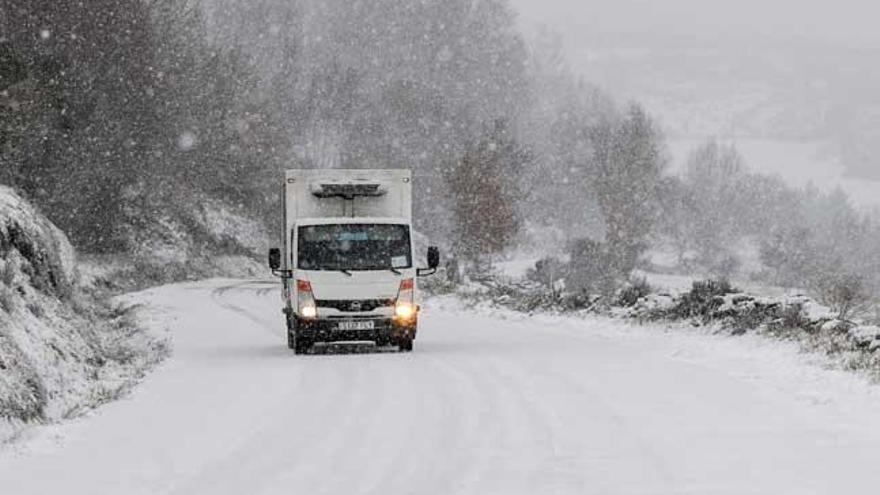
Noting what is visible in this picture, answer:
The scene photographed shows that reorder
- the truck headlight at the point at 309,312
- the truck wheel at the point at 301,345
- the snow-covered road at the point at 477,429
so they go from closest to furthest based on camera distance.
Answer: the snow-covered road at the point at 477,429
the truck headlight at the point at 309,312
the truck wheel at the point at 301,345

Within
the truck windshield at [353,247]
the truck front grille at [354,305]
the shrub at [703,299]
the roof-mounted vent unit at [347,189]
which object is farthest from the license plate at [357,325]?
the shrub at [703,299]

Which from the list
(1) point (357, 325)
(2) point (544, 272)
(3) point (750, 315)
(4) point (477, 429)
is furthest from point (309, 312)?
(2) point (544, 272)

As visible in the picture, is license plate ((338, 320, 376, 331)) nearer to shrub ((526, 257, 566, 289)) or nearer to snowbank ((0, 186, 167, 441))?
snowbank ((0, 186, 167, 441))

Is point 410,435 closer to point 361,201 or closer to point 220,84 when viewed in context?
point 361,201

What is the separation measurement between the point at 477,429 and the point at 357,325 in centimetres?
834

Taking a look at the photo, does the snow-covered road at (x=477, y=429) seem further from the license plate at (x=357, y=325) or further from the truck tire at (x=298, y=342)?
the truck tire at (x=298, y=342)

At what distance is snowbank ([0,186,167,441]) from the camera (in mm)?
11898

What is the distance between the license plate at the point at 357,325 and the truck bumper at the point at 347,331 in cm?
5

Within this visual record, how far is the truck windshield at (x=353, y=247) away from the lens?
60.7 feet

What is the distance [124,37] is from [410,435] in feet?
99.3

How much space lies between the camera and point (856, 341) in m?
16.1

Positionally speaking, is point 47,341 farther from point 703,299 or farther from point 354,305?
point 703,299

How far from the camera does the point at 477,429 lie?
399 inches

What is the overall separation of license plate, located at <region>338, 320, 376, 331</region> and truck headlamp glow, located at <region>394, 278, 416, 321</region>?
0.46m
